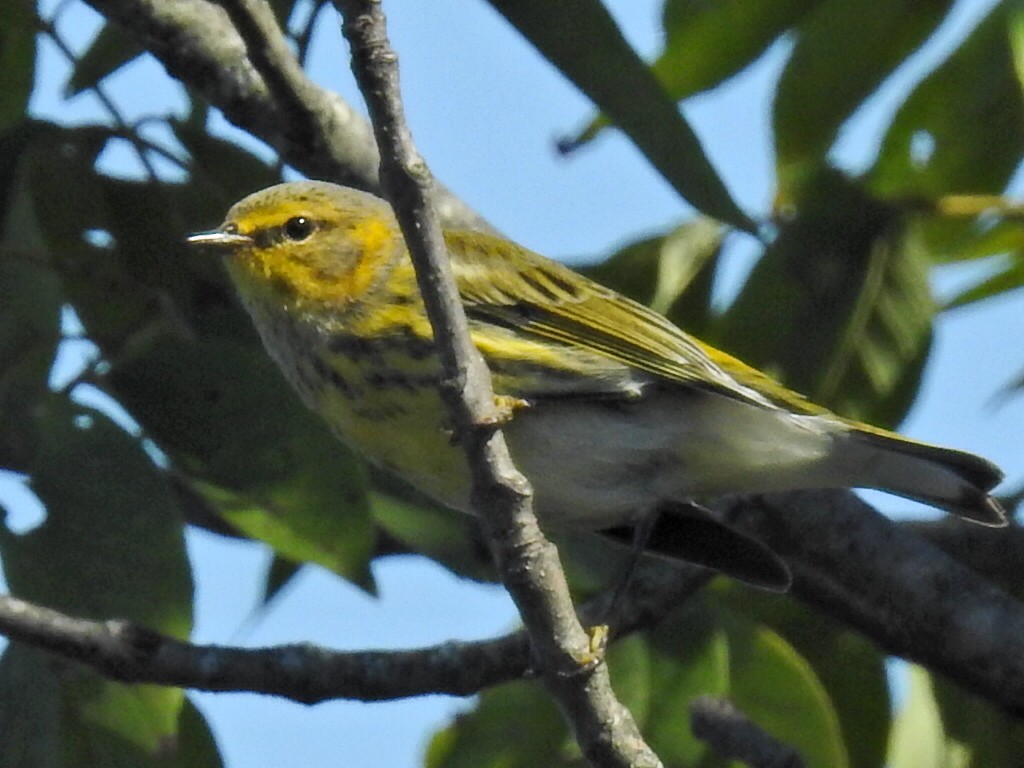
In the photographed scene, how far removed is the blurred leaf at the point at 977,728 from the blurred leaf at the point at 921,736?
3 cm

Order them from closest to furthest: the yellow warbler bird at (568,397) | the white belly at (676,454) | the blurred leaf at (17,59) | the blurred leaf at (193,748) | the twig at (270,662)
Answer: the twig at (270,662) < the blurred leaf at (193,748) < the yellow warbler bird at (568,397) < the white belly at (676,454) < the blurred leaf at (17,59)

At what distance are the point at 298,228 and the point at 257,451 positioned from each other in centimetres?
77

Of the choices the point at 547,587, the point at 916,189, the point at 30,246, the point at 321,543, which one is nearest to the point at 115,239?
the point at 30,246

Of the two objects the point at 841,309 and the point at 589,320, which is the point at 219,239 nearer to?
the point at 589,320

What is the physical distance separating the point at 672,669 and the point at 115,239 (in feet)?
4.14

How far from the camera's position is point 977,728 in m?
3.26

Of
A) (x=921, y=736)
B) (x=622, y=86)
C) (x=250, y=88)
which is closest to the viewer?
(x=622, y=86)

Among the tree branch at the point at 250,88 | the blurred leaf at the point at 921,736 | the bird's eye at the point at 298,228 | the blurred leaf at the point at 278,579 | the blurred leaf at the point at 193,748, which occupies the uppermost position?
the tree branch at the point at 250,88

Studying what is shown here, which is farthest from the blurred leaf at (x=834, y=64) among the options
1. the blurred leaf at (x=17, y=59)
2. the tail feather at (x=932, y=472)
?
the blurred leaf at (x=17, y=59)

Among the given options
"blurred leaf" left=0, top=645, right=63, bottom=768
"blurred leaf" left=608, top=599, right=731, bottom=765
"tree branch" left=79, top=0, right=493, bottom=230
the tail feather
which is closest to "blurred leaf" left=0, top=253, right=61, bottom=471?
"blurred leaf" left=0, top=645, right=63, bottom=768

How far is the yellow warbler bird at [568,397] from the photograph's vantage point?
285 cm

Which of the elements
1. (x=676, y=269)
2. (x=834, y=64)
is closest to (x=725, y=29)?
(x=834, y=64)

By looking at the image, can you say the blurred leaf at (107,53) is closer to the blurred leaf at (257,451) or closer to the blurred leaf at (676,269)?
the blurred leaf at (257,451)

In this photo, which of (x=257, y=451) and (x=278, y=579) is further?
(x=278, y=579)
